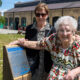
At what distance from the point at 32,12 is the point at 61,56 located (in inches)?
1229

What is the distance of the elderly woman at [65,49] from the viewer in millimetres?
1954

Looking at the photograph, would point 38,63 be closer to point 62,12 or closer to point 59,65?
point 59,65

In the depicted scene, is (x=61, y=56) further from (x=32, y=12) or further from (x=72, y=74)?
(x=32, y=12)

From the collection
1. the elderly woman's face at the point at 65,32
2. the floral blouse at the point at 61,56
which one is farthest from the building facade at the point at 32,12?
the elderly woman's face at the point at 65,32

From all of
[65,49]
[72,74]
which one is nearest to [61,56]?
[65,49]

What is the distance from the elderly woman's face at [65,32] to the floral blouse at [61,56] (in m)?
0.10

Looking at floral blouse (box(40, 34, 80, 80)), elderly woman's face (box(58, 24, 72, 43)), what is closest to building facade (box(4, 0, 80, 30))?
floral blouse (box(40, 34, 80, 80))

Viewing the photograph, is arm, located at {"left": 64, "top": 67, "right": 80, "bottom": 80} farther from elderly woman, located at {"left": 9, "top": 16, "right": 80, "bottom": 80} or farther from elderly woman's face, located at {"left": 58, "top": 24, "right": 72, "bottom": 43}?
Answer: elderly woman's face, located at {"left": 58, "top": 24, "right": 72, "bottom": 43}

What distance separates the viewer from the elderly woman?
6.41ft

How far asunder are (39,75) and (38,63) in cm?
19

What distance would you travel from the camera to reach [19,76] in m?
2.29

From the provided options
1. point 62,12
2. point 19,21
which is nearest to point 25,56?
point 62,12

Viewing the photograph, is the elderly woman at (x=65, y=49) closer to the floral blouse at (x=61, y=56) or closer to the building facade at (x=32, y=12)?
the floral blouse at (x=61, y=56)

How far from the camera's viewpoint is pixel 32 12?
32.7m
